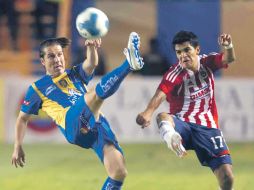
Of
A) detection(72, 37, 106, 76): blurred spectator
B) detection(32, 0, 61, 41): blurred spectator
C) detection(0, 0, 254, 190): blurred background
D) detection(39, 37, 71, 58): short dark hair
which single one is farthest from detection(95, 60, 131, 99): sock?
detection(32, 0, 61, 41): blurred spectator

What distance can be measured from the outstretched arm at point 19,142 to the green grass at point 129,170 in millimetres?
1813

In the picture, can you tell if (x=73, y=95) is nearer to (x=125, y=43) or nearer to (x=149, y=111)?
(x=149, y=111)

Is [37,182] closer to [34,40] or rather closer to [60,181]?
[60,181]

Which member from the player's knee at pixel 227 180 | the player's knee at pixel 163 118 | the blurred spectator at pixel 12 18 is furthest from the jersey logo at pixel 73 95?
the blurred spectator at pixel 12 18

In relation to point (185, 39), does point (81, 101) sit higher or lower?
lower

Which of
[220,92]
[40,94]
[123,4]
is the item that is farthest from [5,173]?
[123,4]

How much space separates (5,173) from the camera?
456 inches

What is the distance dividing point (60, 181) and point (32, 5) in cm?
926

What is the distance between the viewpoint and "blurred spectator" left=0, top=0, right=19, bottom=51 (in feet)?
62.2

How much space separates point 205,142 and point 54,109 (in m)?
1.56

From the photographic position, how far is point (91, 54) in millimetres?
8078

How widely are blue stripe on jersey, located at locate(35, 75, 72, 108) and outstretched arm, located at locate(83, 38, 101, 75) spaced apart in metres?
0.35

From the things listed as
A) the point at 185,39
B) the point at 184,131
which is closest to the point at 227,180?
the point at 184,131

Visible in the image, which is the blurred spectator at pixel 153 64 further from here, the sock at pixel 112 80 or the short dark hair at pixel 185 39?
the sock at pixel 112 80
